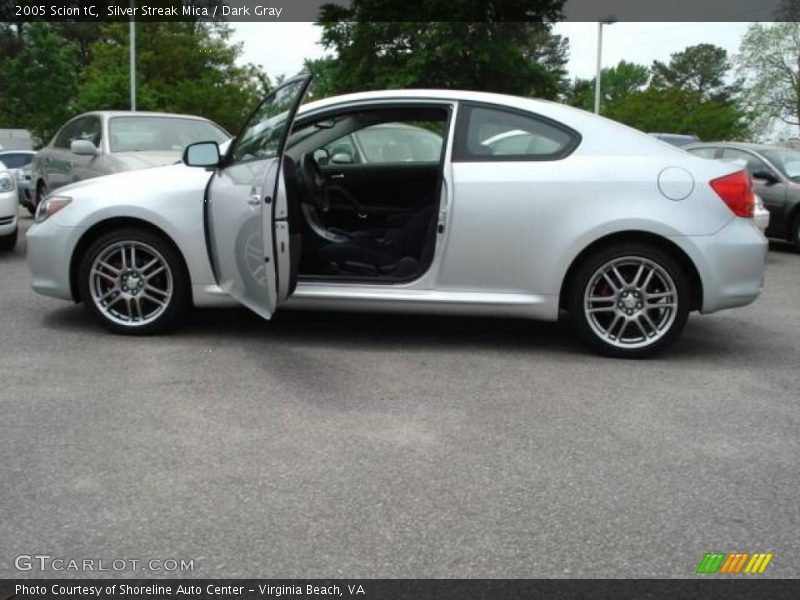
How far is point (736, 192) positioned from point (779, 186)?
712cm

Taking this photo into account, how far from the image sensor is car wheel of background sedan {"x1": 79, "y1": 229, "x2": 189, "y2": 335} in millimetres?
5898

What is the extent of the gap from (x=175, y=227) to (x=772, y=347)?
4029mm

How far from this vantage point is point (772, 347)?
6180 millimetres

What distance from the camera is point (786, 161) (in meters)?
12.2

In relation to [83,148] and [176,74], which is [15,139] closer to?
[176,74]

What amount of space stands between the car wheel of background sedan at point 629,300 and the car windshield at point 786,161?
7.45 m

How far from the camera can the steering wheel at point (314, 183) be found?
249 inches

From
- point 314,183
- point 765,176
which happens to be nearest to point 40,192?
point 314,183

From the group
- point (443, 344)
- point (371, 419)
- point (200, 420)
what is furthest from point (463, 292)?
point (200, 420)

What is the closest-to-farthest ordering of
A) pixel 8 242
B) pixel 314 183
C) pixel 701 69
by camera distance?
pixel 314 183
pixel 8 242
pixel 701 69

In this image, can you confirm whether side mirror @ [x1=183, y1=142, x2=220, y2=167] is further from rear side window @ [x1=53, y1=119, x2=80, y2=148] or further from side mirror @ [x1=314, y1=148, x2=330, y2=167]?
rear side window @ [x1=53, y1=119, x2=80, y2=148]

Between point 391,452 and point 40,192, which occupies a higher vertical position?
point 40,192

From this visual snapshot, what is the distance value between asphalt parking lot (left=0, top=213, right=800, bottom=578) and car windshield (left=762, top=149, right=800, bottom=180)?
6790 mm

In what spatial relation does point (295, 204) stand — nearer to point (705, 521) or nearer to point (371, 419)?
point (371, 419)
